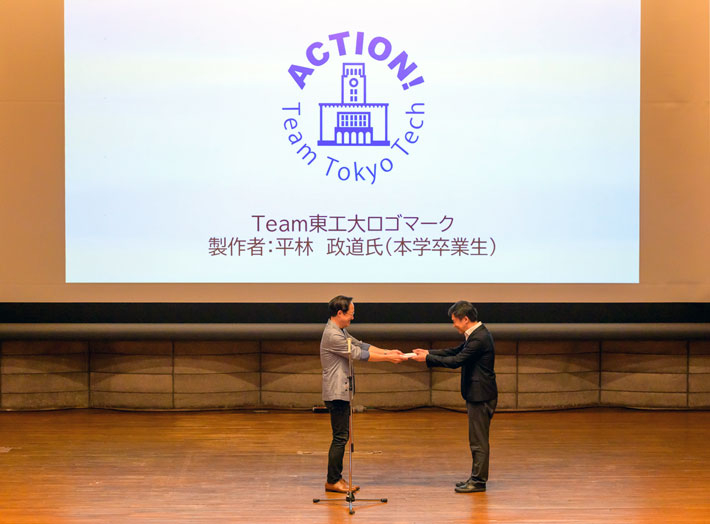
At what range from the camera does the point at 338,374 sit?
5082 millimetres

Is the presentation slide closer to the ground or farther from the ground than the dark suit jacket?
farther from the ground

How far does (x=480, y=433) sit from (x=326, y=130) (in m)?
2.97

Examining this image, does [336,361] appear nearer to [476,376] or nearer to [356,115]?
[476,376]

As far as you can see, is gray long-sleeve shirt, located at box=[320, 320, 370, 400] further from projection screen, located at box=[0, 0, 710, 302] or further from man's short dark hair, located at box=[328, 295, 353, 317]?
projection screen, located at box=[0, 0, 710, 302]

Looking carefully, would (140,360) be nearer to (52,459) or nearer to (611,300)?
(52,459)

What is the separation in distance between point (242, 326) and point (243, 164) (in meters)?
1.37

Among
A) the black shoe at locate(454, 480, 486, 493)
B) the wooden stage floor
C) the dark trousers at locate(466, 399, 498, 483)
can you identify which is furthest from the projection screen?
the black shoe at locate(454, 480, 486, 493)

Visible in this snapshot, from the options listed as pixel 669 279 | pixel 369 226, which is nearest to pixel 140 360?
pixel 369 226

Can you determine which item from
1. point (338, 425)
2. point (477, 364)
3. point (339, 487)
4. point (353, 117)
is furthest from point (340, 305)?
point (353, 117)

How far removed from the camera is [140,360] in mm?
7484

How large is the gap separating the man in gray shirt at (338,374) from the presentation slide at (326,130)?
1971mm

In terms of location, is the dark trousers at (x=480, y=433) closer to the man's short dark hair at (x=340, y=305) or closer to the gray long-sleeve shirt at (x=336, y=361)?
the gray long-sleeve shirt at (x=336, y=361)

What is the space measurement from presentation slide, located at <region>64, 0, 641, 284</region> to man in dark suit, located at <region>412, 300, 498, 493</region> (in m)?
1.91

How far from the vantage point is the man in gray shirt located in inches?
200
